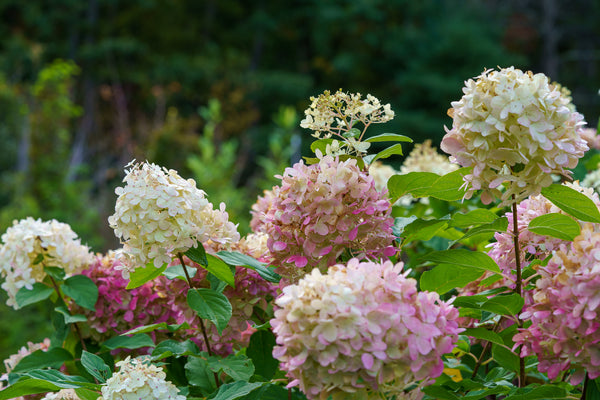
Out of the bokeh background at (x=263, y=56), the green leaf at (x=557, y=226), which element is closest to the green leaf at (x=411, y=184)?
the green leaf at (x=557, y=226)

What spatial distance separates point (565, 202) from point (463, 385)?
229 millimetres

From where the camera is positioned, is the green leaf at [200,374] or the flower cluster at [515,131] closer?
the flower cluster at [515,131]

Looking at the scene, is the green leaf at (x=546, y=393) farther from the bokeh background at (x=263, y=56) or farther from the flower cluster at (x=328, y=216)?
the bokeh background at (x=263, y=56)

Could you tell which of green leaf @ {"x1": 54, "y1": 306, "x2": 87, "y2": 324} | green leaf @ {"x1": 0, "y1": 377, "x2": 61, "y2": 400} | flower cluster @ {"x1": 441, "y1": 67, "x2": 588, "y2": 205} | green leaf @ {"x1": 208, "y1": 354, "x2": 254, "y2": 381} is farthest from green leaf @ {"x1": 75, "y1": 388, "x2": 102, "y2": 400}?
flower cluster @ {"x1": 441, "y1": 67, "x2": 588, "y2": 205}

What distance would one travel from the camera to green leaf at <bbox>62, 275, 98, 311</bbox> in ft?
3.04

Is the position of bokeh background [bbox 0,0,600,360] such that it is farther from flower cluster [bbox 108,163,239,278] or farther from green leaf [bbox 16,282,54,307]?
flower cluster [bbox 108,163,239,278]

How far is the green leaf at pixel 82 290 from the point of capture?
0.93m

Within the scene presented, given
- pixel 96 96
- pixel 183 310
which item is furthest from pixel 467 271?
pixel 96 96

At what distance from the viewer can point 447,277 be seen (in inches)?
29.0

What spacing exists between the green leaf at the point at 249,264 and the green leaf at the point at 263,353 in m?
0.09

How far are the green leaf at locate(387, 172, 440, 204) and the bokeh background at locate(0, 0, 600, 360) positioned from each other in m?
7.28

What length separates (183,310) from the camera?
2.77ft

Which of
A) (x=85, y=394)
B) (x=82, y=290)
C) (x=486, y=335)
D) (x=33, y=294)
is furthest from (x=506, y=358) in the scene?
(x=33, y=294)

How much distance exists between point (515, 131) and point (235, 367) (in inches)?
15.9
